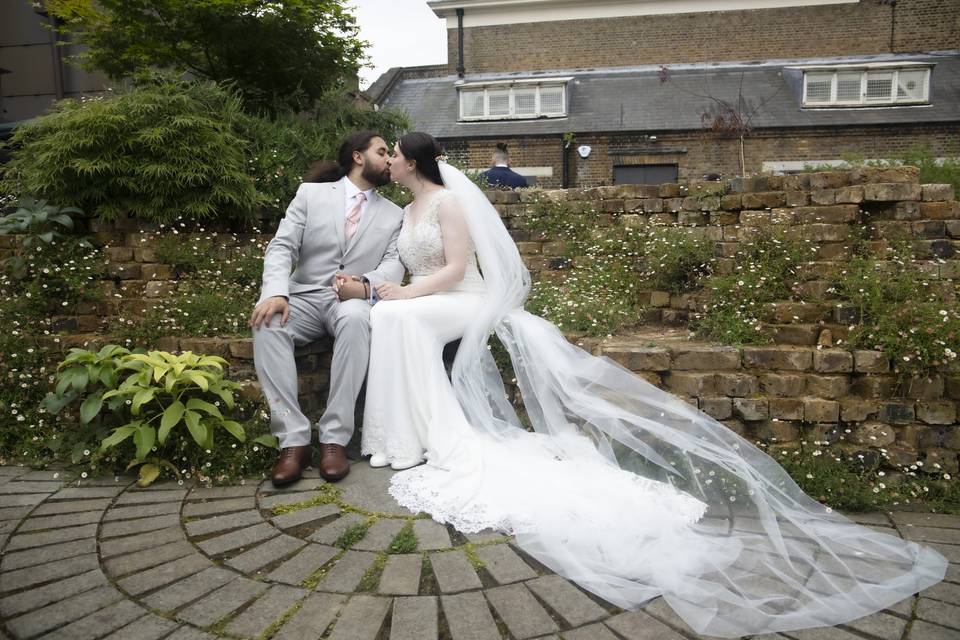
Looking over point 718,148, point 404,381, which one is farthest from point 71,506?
point 718,148

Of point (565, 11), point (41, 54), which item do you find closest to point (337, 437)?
point (41, 54)

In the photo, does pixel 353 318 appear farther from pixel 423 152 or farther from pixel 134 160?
pixel 134 160

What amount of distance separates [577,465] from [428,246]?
5.19 ft

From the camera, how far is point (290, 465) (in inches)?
117

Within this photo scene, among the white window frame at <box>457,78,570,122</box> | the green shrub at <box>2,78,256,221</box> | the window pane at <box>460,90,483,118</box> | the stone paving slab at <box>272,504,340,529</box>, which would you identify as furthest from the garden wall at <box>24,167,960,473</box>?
the window pane at <box>460,90,483,118</box>

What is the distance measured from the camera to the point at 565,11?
64.2ft

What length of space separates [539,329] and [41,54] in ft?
41.8

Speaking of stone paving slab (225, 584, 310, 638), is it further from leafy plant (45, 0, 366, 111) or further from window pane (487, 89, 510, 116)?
window pane (487, 89, 510, 116)

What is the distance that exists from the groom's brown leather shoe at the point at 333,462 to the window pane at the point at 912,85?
1777 centimetres

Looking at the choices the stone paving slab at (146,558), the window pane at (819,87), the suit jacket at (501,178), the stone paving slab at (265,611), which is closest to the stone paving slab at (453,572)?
the stone paving slab at (265,611)

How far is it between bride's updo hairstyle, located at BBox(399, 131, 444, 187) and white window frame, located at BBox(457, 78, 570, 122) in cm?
1327

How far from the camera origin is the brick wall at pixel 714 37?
17672 mm

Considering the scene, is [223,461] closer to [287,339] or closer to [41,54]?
[287,339]

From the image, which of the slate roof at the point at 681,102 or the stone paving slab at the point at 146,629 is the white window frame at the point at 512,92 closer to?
the slate roof at the point at 681,102
